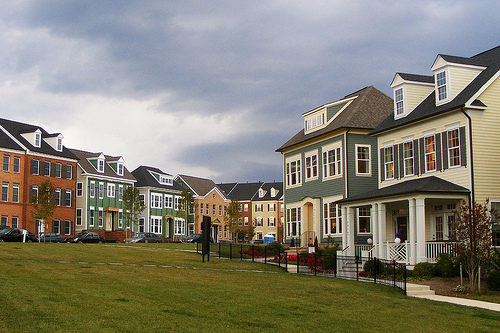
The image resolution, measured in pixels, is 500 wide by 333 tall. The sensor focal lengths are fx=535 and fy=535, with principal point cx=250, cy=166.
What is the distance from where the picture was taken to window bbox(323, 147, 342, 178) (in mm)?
36500

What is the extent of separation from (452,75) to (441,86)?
817mm

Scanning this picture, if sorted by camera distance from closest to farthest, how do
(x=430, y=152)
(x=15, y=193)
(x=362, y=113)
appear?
(x=430, y=152) → (x=362, y=113) → (x=15, y=193)

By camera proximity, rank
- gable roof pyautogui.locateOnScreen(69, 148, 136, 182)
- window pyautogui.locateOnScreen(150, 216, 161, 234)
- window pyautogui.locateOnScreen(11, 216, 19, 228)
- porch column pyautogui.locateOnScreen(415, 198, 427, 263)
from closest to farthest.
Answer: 1. porch column pyautogui.locateOnScreen(415, 198, 427, 263)
2. window pyautogui.locateOnScreen(11, 216, 19, 228)
3. gable roof pyautogui.locateOnScreen(69, 148, 136, 182)
4. window pyautogui.locateOnScreen(150, 216, 161, 234)

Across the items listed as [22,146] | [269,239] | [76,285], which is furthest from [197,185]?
[76,285]

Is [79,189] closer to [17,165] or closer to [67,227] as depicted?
[67,227]

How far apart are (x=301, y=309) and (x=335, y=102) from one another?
27.2 meters

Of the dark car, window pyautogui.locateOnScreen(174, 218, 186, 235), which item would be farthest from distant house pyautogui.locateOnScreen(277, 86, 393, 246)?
window pyautogui.locateOnScreen(174, 218, 186, 235)

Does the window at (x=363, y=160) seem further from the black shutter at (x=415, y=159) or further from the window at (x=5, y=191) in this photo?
the window at (x=5, y=191)

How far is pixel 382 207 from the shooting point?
93.1ft

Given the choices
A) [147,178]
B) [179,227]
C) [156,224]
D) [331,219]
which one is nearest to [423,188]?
[331,219]

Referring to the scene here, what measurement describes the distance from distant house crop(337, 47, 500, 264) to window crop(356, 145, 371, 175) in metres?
3.17

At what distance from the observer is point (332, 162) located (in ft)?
122

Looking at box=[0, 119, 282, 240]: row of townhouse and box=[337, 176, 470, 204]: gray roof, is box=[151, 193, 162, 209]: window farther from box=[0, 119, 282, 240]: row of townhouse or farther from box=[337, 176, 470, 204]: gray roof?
box=[337, 176, 470, 204]: gray roof

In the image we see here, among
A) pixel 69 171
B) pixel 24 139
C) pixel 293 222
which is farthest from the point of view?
pixel 69 171
